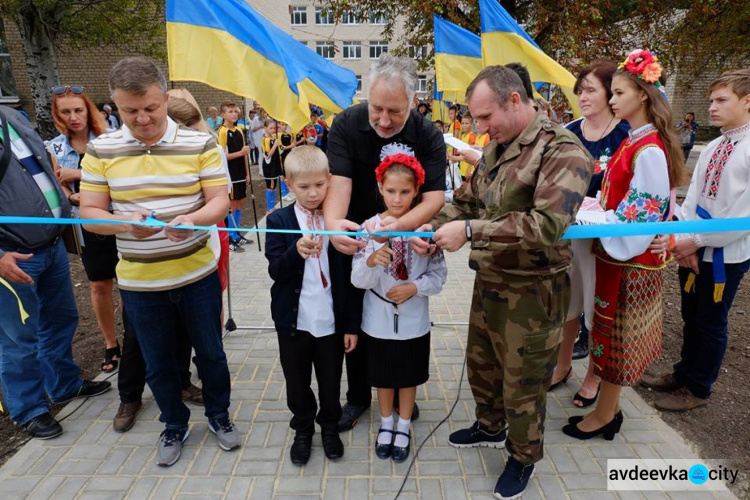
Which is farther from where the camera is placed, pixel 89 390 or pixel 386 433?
pixel 89 390

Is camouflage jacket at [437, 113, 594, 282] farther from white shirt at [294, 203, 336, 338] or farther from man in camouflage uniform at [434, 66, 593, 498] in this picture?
white shirt at [294, 203, 336, 338]

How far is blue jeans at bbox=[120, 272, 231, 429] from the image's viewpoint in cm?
265

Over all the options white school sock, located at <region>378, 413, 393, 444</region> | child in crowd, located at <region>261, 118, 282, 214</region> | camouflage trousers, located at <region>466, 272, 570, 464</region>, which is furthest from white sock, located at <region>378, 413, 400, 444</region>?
child in crowd, located at <region>261, 118, 282, 214</region>

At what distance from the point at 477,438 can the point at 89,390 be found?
9.60ft

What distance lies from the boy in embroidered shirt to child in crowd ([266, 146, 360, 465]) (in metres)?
2.34

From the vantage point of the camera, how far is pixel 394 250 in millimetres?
2680

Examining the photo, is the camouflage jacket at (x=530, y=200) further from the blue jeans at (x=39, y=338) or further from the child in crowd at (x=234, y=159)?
the child in crowd at (x=234, y=159)

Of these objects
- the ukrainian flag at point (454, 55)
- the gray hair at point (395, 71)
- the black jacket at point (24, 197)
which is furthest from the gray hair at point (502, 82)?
the ukrainian flag at point (454, 55)

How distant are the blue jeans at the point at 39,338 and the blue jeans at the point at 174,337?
0.79m

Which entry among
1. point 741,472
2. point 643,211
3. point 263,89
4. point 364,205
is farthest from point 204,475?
point 741,472

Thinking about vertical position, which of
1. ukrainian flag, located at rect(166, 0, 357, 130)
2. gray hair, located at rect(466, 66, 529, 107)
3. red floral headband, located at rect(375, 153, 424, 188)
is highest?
ukrainian flag, located at rect(166, 0, 357, 130)

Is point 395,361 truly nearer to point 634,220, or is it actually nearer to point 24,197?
point 634,220

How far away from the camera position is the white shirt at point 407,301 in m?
2.68

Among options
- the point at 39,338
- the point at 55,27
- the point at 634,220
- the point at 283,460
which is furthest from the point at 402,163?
the point at 55,27
